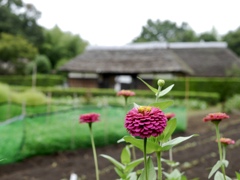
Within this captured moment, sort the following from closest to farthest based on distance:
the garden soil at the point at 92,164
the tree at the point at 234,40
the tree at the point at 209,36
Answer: the garden soil at the point at 92,164, the tree at the point at 234,40, the tree at the point at 209,36

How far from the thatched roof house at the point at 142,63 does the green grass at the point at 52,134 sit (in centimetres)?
954

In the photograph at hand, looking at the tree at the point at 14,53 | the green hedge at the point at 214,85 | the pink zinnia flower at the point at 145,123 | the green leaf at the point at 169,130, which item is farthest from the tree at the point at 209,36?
the pink zinnia flower at the point at 145,123

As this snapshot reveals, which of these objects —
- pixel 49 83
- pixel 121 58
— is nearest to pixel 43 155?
pixel 121 58

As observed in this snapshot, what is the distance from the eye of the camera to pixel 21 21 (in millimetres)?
25891

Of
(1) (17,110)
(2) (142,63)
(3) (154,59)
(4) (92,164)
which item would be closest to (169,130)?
(4) (92,164)

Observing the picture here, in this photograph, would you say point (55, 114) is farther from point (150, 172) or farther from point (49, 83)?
point (49, 83)

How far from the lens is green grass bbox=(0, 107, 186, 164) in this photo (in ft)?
14.6

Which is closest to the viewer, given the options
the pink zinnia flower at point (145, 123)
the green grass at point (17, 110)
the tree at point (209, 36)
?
the pink zinnia flower at point (145, 123)

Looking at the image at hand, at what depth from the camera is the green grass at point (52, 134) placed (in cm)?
444

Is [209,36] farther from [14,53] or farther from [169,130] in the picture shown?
[169,130]

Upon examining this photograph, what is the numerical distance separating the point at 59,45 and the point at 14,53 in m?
9.60

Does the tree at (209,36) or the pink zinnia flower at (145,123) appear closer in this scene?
the pink zinnia flower at (145,123)

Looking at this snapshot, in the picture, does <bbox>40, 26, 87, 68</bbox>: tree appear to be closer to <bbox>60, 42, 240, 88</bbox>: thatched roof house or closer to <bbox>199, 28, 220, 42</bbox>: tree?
<bbox>199, 28, 220, 42</bbox>: tree

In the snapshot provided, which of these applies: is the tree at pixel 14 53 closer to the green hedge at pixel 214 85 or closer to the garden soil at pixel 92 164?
the green hedge at pixel 214 85
